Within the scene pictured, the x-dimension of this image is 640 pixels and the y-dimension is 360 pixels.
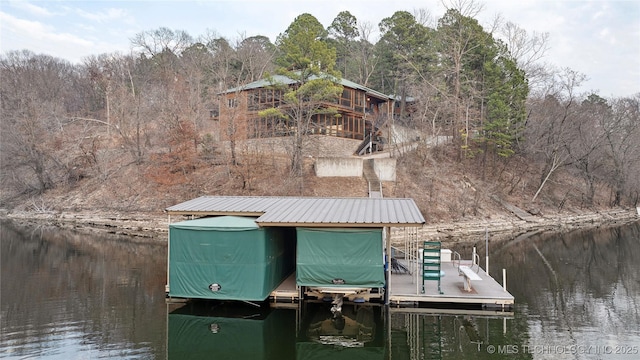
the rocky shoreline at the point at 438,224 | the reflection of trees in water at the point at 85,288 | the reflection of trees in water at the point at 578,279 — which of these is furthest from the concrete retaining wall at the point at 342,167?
the reflection of trees in water at the point at 85,288

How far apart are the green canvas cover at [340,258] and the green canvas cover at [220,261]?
1.26 metres

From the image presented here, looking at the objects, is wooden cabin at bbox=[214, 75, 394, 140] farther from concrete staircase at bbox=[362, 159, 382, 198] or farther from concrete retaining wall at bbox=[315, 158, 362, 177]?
concrete staircase at bbox=[362, 159, 382, 198]

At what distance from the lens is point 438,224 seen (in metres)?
31.1

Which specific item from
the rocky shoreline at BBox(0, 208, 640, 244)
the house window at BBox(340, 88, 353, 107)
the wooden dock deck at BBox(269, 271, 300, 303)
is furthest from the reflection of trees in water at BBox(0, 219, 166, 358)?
the house window at BBox(340, 88, 353, 107)

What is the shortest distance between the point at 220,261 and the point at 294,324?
3.02 m

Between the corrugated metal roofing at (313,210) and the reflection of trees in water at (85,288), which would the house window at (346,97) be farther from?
the corrugated metal roofing at (313,210)

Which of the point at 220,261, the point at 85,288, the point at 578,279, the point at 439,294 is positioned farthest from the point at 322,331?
the point at 578,279

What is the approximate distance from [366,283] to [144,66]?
55.2 m

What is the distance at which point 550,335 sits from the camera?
10977 mm

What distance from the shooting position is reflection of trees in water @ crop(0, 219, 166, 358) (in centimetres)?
1137

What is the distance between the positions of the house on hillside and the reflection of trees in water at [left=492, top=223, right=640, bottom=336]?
18.7 metres

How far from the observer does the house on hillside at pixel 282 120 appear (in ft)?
112

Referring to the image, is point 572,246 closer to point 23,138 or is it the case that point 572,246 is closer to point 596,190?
point 596,190

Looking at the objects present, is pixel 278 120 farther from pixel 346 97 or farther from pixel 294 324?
pixel 294 324
